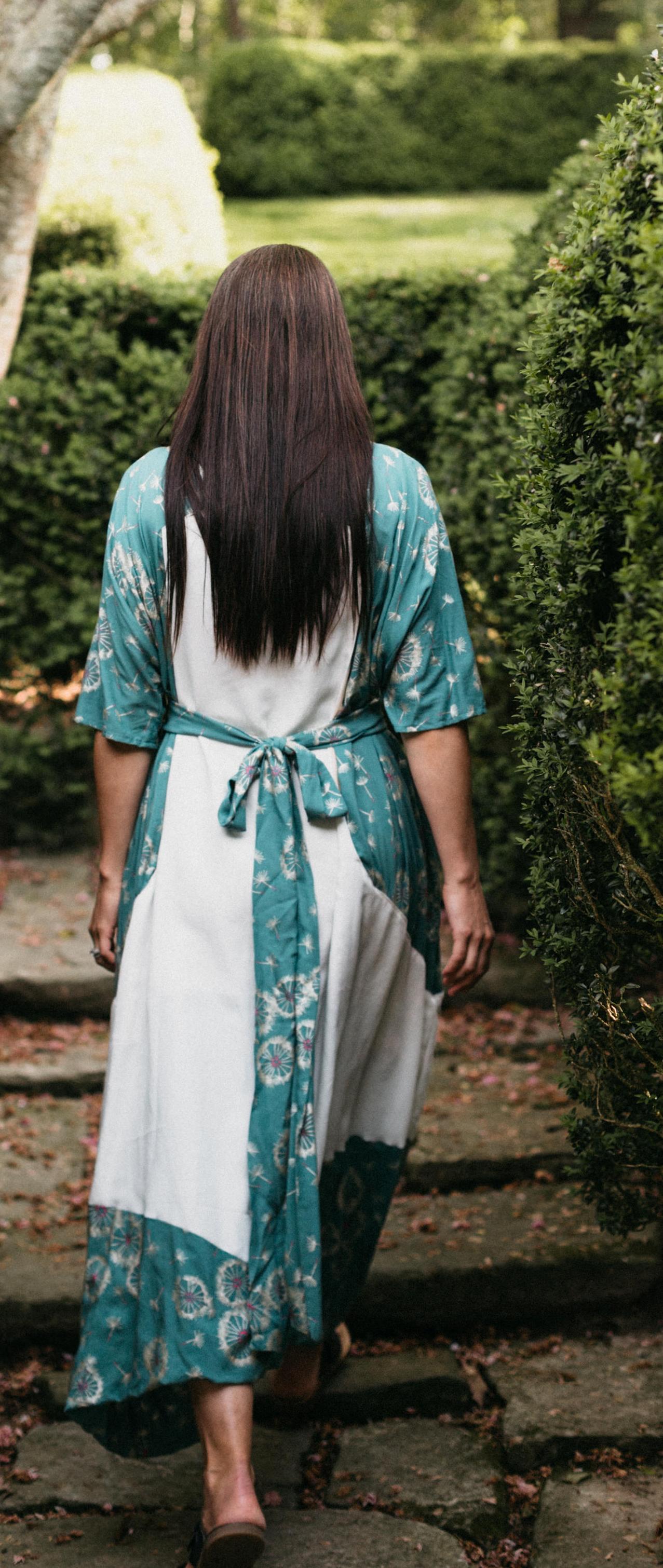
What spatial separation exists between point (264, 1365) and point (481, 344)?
2.95 m

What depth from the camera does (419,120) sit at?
17031mm

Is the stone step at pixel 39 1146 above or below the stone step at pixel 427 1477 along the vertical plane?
below

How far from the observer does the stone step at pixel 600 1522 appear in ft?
7.64

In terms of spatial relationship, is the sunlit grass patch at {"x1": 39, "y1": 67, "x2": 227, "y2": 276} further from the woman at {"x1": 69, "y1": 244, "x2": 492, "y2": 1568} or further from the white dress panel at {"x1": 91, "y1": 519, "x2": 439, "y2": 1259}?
the white dress panel at {"x1": 91, "y1": 519, "x2": 439, "y2": 1259}

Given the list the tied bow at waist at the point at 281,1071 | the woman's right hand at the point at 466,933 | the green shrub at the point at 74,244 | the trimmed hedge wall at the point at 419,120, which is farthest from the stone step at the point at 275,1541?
the trimmed hedge wall at the point at 419,120

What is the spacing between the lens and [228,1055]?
218 centimetres

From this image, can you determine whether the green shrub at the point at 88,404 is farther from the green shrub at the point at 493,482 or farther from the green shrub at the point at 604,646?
the green shrub at the point at 604,646

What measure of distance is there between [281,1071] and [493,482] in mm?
2044

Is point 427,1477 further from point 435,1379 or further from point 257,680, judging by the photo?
point 257,680

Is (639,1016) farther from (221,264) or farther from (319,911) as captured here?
(221,264)

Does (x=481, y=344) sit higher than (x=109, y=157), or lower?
lower

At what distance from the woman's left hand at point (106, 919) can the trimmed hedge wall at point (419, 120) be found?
15.6 m

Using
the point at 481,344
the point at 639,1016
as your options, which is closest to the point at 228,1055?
the point at 639,1016

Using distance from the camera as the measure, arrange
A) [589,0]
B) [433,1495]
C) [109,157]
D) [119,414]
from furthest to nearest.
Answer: [589,0]
[109,157]
[119,414]
[433,1495]
